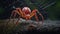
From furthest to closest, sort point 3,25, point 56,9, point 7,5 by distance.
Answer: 1. point 56,9
2. point 7,5
3. point 3,25

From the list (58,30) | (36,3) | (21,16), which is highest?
(36,3)

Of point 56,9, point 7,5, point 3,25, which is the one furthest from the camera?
point 56,9

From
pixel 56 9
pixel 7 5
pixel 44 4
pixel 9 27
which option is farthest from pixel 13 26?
pixel 56 9

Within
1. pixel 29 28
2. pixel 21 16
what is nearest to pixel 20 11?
pixel 21 16

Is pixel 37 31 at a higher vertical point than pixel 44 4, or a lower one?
lower

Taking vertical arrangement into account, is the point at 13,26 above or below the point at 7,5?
below

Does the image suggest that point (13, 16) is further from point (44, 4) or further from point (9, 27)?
point (44, 4)

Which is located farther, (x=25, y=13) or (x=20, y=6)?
(x=20, y=6)

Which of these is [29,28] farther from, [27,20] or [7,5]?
[7,5]

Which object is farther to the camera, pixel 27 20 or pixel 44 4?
pixel 44 4
